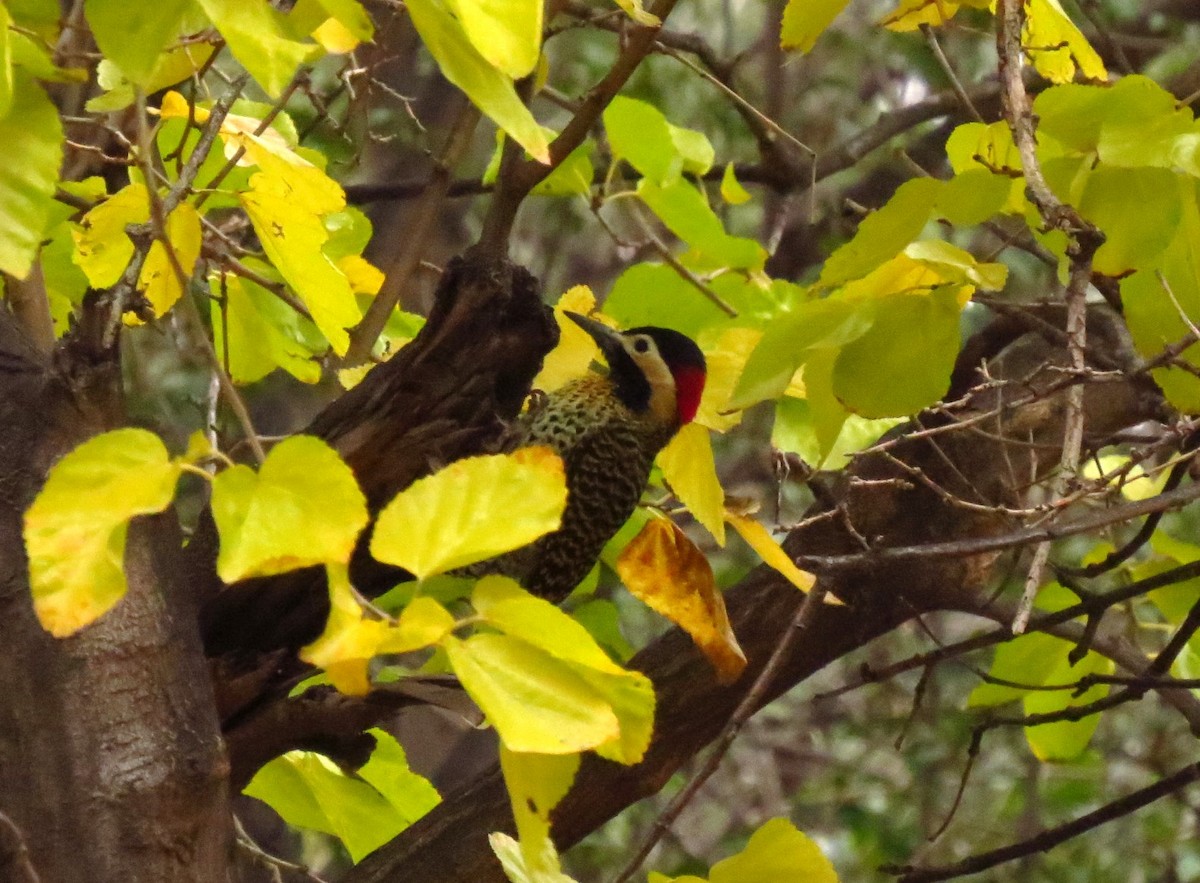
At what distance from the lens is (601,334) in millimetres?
1699

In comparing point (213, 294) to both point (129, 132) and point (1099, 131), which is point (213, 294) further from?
point (1099, 131)

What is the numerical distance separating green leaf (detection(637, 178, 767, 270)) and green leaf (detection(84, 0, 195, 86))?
0.87m

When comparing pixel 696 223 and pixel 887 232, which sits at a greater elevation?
pixel 887 232

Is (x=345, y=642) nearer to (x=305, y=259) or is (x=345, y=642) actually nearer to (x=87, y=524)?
(x=87, y=524)

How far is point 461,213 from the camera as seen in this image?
2930mm

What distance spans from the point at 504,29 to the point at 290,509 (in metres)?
0.23

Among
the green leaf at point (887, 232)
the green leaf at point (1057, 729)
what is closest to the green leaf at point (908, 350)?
the green leaf at point (887, 232)

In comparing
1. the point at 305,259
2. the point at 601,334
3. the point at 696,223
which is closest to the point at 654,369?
the point at 601,334

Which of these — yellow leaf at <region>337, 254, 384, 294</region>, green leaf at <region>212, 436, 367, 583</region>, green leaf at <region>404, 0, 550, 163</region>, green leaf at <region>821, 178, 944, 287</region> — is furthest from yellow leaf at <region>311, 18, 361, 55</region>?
yellow leaf at <region>337, 254, 384, 294</region>

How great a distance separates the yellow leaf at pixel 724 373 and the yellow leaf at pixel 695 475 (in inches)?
2.9

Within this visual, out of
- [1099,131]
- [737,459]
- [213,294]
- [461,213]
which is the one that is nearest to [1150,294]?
[1099,131]

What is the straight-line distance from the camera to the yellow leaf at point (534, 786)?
0.72m

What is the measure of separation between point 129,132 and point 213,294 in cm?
24

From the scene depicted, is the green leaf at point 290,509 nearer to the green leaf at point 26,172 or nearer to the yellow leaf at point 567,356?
the green leaf at point 26,172
